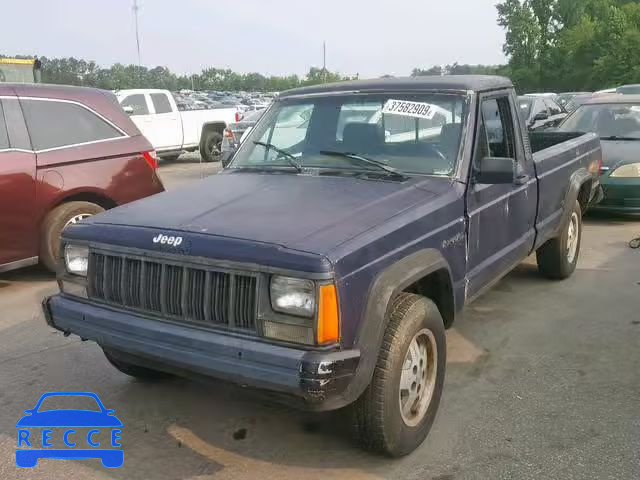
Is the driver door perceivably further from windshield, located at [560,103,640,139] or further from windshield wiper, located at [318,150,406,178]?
windshield, located at [560,103,640,139]

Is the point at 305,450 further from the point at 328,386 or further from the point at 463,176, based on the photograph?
the point at 463,176

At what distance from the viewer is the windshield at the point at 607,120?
920cm

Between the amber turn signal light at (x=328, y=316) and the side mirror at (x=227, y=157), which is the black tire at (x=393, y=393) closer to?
the amber turn signal light at (x=328, y=316)

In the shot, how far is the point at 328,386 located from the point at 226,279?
0.66 m

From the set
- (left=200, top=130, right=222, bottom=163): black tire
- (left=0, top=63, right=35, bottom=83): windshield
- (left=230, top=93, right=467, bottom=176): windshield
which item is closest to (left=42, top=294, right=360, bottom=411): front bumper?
(left=230, top=93, right=467, bottom=176): windshield

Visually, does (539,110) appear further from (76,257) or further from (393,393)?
(76,257)

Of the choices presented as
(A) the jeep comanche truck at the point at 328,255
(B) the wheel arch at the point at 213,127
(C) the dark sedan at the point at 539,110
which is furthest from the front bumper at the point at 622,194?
(B) the wheel arch at the point at 213,127

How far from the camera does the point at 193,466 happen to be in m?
3.21

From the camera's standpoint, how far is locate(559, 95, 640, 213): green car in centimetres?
840

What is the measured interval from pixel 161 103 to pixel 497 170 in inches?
526

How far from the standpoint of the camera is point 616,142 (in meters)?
8.93

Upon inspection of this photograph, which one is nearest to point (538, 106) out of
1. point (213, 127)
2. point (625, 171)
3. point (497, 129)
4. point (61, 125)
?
point (625, 171)

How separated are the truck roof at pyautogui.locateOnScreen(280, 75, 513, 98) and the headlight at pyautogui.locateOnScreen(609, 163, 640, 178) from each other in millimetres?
4471

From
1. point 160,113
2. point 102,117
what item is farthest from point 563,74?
point 102,117
